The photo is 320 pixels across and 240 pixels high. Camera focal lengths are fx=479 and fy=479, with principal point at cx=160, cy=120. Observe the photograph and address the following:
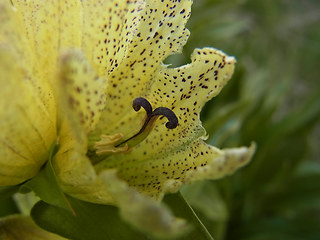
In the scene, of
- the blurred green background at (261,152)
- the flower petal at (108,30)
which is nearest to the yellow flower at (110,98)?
the flower petal at (108,30)

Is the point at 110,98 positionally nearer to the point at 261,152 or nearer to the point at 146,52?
the point at 146,52

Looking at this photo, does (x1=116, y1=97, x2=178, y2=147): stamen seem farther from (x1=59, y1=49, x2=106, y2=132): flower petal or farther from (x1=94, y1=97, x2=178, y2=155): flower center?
(x1=59, y1=49, x2=106, y2=132): flower petal

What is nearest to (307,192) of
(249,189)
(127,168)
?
(249,189)

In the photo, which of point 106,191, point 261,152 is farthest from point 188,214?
point 261,152

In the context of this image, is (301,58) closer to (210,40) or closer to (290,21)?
(290,21)

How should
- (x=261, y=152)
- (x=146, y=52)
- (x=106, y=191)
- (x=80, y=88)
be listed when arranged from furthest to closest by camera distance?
(x=261, y=152) < (x=146, y=52) < (x=106, y=191) < (x=80, y=88)
